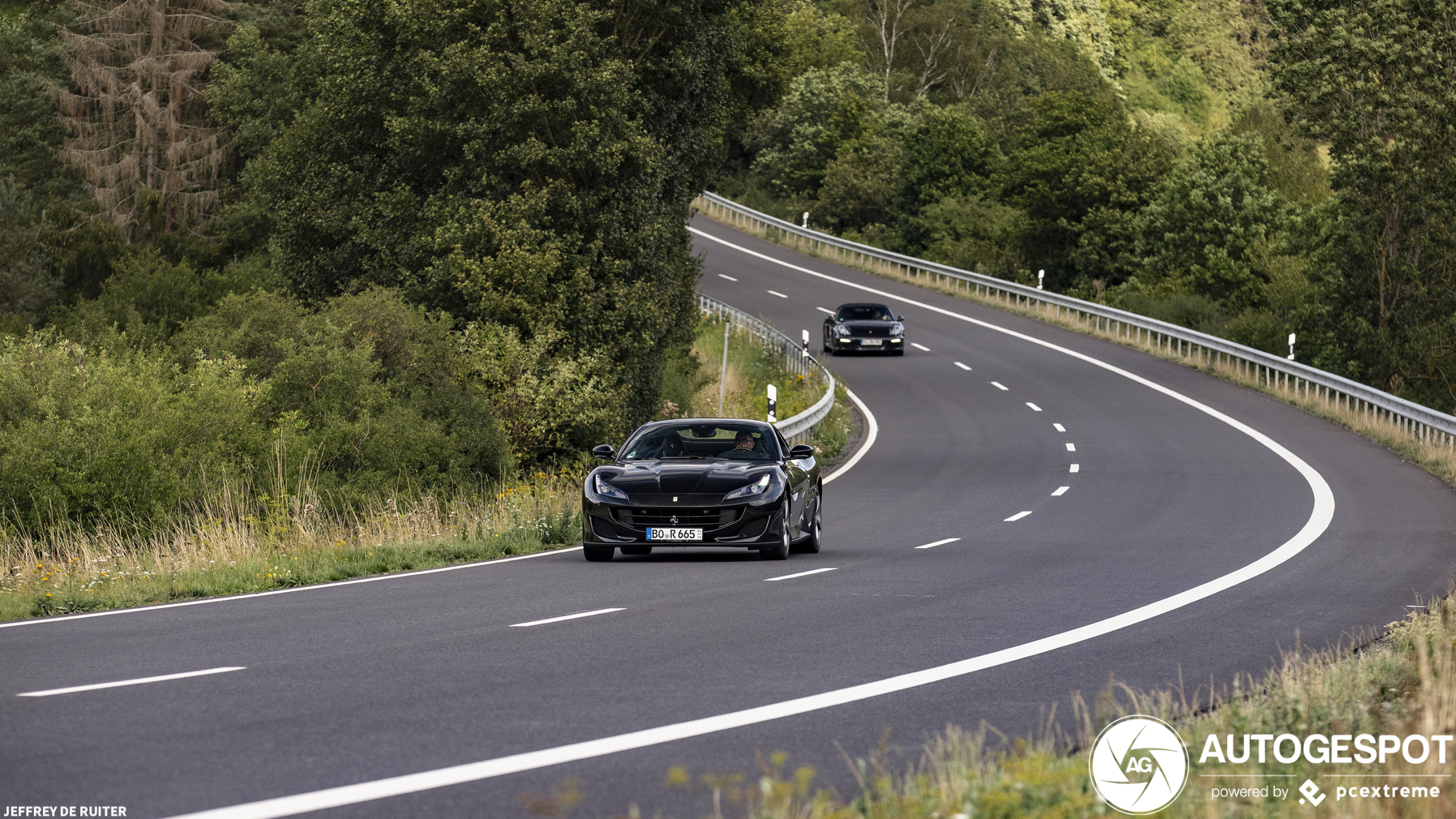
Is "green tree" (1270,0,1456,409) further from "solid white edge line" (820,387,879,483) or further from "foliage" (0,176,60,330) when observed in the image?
"foliage" (0,176,60,330)

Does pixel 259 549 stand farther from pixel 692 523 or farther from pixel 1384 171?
pixel 1384 171

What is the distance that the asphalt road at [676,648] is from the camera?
268 inches

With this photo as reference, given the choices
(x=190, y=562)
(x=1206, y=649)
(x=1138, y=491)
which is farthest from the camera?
(x=1138, y=491)

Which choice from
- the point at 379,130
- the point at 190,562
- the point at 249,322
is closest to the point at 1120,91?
the point at 379,130

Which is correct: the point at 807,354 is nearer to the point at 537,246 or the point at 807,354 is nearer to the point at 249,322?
the point at 537,246

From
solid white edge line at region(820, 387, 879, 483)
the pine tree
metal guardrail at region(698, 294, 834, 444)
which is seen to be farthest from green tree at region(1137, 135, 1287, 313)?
the pine tree

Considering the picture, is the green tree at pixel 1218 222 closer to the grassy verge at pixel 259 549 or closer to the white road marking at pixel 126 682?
the grassy verge at pixel 259 549

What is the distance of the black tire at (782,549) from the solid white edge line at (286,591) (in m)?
2.24

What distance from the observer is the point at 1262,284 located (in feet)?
194

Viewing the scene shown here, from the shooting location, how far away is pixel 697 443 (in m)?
17.5

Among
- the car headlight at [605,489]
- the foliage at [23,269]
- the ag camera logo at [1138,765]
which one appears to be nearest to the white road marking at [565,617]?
the car headlight at [605,489]

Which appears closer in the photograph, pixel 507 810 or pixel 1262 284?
pixel 507 810

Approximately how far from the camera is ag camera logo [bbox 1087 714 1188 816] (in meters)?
5.95

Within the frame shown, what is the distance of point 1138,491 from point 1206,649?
14.5m
